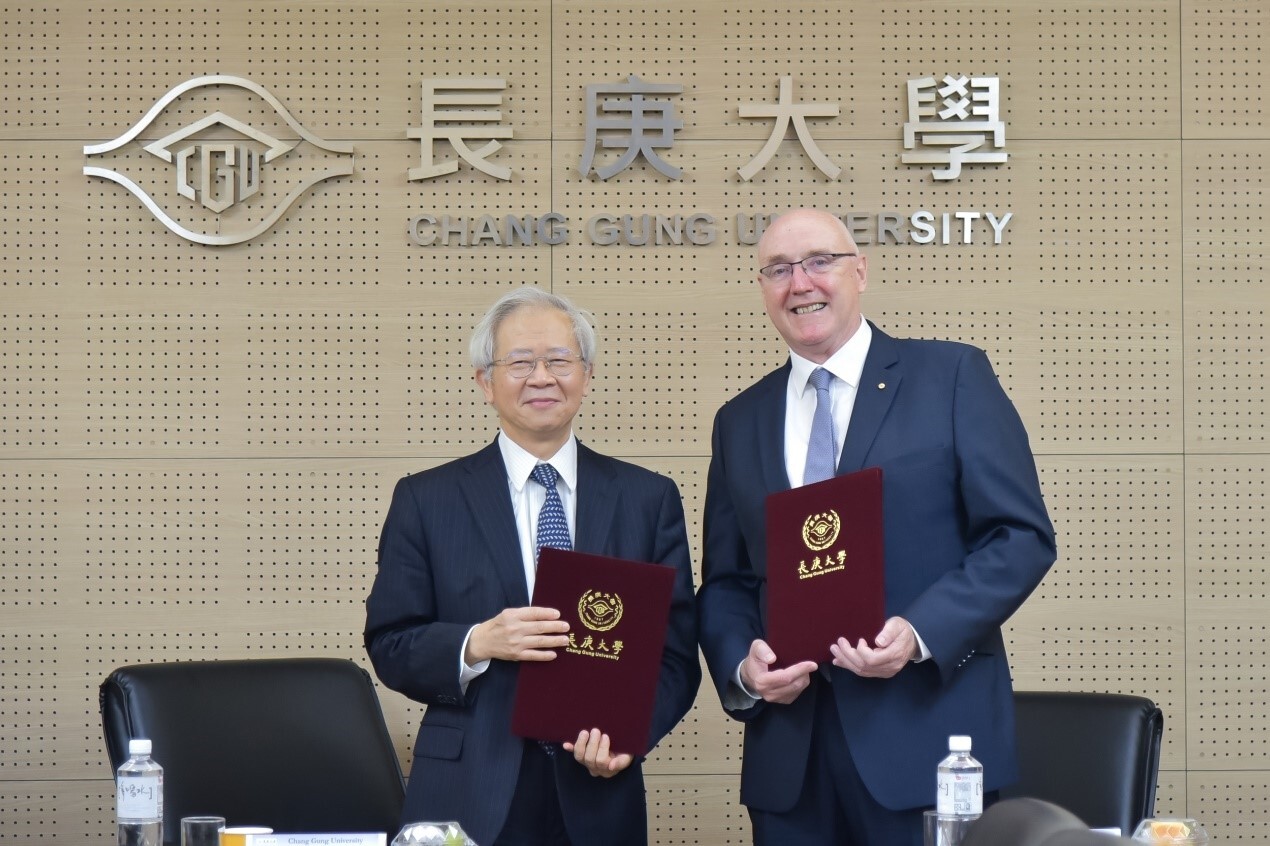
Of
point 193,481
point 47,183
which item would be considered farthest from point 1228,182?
point 47,183

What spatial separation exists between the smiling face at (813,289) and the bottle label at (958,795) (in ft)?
3.16

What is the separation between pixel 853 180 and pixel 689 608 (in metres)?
2.00

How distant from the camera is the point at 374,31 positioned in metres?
4.41

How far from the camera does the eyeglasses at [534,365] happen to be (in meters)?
2.85

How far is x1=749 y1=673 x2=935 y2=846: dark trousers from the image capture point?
8.50 ft

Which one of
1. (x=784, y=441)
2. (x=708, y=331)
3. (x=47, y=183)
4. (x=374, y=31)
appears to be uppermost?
(x=374, y=31)

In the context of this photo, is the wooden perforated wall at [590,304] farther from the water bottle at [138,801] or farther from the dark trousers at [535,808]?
the water bottle at [138,801]

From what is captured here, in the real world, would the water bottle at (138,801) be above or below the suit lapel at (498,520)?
below

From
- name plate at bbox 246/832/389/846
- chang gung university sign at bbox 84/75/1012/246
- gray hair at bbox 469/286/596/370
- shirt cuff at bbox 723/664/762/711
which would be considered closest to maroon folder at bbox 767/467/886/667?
shirt cuff at bbox 723/664/762/711

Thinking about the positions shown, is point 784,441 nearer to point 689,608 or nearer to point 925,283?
point 689,608

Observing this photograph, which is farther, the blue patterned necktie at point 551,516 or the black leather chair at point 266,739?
the black leather chair at point 266,739

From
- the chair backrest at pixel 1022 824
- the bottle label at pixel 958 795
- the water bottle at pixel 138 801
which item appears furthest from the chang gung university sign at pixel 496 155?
the chair backrest at pixel 1022 824

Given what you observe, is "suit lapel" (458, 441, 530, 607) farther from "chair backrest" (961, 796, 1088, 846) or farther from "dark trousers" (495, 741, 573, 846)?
"chair backrest" (961, 796, 1088, 846)

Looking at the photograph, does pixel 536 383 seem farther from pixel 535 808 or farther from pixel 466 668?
pixel 535 808
